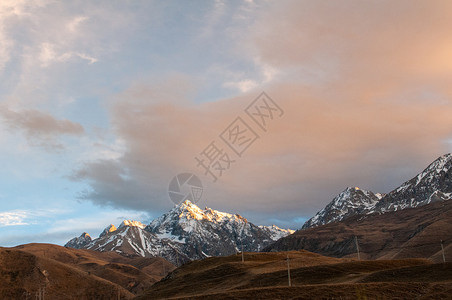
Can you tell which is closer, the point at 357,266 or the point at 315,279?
the point at 315,279

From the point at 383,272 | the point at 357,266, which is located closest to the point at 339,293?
the point at 383,272

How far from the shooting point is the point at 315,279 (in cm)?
9650

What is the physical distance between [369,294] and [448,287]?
1348 cm

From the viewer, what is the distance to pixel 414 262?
11731cm

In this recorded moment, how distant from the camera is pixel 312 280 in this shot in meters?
96.1

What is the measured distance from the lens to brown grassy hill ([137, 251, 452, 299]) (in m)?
68.3

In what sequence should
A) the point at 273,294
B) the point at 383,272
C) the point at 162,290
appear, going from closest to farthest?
the point at 273,294 → the point at 383,272 → the point at 162,290

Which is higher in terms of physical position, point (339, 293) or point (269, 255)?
point (269, 255)

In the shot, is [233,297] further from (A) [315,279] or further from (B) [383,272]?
(B) [383,272]

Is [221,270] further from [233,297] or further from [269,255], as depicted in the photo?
[233,297]

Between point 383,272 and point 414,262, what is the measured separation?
115ft

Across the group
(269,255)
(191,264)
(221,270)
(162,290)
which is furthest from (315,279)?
(191,264)

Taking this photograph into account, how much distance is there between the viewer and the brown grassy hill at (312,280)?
224 ft

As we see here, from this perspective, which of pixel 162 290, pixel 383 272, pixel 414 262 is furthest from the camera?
pixel 162 290
